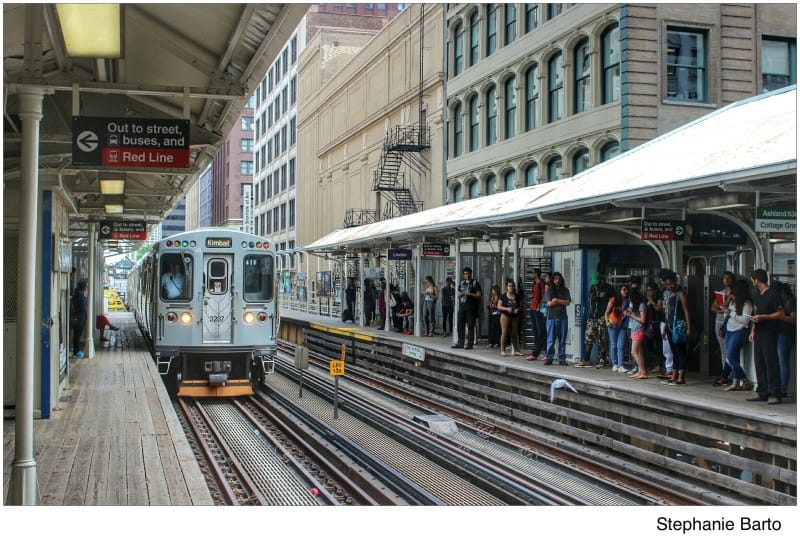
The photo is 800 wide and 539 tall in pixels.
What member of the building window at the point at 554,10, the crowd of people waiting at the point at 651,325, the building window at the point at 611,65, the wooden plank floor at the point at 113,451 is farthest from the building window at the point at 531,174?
the wooden plank floor at the point at 113,451

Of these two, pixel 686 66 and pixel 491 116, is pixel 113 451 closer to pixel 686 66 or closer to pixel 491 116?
pixel 686 66

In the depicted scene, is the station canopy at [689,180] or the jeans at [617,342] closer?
the station canopy at [689,180]

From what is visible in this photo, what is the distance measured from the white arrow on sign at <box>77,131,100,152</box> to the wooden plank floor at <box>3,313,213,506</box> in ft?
10.9

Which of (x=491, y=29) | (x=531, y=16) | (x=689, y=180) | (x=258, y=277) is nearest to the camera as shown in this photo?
(x=689, y=180)

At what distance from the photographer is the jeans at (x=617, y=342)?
12.5 meters

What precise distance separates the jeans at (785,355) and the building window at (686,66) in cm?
1623

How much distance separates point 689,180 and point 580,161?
663 inches

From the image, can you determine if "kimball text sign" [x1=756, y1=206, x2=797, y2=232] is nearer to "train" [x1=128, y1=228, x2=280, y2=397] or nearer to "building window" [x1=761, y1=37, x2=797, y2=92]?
"train" [x1=128, y1=228, x2=280, y2=397]

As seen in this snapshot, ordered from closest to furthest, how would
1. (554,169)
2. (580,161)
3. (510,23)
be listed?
(580,161) → (554,169) → (510,23)

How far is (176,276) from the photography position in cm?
1620

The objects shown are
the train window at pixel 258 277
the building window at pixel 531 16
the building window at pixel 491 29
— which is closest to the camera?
the train window at pixel 258 277

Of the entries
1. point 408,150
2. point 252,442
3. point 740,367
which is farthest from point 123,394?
point 408,150

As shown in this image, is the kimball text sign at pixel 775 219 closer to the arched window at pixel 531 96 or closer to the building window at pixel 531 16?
the arched window at pixel 531 96

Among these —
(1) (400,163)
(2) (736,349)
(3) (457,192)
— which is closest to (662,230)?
(2) (736,349)
